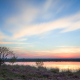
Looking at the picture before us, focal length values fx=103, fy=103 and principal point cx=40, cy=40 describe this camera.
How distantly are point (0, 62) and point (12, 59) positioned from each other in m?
11.8

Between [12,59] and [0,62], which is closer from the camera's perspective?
[0,62]

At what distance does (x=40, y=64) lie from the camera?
130 feet

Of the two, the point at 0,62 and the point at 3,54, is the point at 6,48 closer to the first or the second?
the point at 3,54

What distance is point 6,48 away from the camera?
28.9 meters

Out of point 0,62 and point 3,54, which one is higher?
point 3,54

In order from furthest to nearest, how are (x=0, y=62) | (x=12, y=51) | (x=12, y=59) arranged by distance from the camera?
(x=12, y=59), (x=12, y=51), (x=0, y=62)

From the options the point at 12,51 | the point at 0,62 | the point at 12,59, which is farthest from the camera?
the point at 12,59

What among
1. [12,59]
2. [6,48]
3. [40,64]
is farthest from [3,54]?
[40,64]

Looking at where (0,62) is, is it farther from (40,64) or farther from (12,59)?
(40,64)

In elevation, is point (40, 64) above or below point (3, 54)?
below

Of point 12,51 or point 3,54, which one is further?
point 12,51

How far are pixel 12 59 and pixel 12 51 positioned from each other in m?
9.83

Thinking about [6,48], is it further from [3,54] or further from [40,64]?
[40,64]

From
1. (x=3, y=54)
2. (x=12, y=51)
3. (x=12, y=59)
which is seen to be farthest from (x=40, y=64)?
(x=3, y=54)
